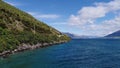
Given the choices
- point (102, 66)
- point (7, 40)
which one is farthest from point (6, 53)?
point (102, 66)

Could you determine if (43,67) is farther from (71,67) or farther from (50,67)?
(71,67)

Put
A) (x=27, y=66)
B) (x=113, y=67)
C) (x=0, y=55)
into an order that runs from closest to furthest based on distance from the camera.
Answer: (x=113, y=67) < (x=27, y=66) < (x=0, y=55)

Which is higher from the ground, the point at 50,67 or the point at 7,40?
the point at 7,40

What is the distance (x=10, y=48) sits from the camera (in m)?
178

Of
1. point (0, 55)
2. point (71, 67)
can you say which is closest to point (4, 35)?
point (0, 55)

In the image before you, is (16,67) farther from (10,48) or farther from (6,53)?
(10,48)

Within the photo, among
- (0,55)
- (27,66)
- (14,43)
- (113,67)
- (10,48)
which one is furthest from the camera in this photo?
(14,43)

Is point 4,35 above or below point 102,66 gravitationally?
above

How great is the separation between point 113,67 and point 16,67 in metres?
44.5

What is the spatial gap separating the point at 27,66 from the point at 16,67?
5.61 metres

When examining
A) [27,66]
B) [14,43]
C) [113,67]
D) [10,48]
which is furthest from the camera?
[14,43]

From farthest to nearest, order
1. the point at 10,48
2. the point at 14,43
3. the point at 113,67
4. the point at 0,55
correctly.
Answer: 1. the point at 14,43
2. the point at 10,48
3. the point at 0,55
4. the point at 113,67

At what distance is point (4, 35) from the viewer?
198500mm

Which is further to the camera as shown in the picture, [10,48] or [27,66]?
[10,48]
